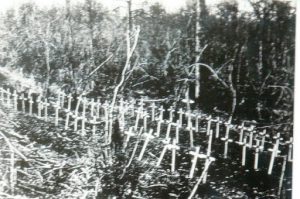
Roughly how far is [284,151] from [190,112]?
0.56 meters

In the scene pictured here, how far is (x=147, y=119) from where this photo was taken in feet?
7.48

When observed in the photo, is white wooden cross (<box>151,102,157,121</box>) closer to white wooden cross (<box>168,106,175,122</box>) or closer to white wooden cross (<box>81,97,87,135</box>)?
white wooden cross (<box>168,106,175,122</box>)

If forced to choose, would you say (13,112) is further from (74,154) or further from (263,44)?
(263,44)

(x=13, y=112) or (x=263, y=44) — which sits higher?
(x=263, y=44)

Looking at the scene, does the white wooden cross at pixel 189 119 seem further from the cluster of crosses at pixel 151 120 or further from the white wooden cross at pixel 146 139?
the white wooden cross at pixel 146 139

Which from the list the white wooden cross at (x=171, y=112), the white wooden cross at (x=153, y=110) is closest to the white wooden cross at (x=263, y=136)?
the white wooden cross at (x=171, y=112)

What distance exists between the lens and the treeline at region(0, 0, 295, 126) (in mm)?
2129

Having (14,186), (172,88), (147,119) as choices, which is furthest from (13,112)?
(172,88)

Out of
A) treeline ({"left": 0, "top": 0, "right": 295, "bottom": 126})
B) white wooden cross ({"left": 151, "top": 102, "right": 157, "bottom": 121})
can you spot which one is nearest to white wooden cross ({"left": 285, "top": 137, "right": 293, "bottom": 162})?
treeline ({"left": 0, "top": 0, "right": 295, "bottom": 126})

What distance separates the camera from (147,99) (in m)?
2.28

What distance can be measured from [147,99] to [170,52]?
1.01ft

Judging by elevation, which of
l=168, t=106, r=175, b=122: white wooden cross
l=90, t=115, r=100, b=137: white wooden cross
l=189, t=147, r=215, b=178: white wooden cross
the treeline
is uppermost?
the treeline

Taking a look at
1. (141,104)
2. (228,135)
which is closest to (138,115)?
(141,104)

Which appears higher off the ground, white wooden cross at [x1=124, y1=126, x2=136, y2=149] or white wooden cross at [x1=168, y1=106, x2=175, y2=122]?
white wooden cross at [x1=168, y1=106, x2=175, y2=122]
